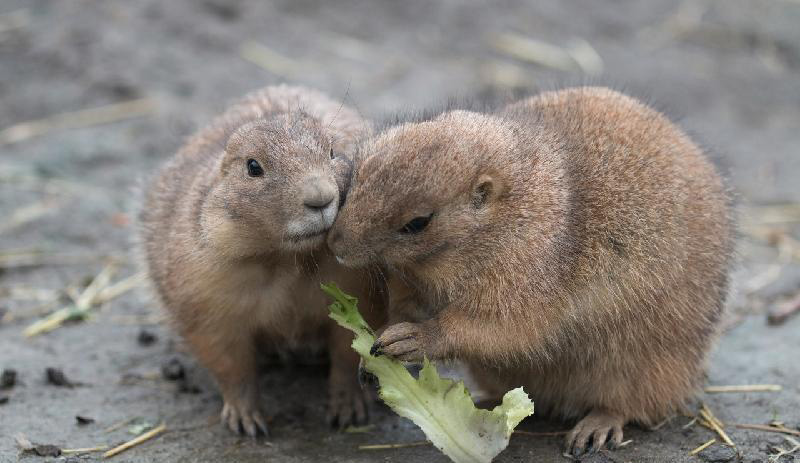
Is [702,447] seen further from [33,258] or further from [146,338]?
[33,258]

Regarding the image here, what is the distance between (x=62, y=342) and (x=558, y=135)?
3759 mm

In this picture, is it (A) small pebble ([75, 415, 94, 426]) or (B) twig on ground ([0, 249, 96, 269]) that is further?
(B) twig on ground ([0, 249, 96, 269])

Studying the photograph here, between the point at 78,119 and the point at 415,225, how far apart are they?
251 inches

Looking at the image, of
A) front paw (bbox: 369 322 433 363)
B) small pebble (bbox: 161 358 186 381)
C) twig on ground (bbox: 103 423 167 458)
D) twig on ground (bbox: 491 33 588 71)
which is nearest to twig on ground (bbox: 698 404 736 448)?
front paw (bbox: 369 322 433 363)

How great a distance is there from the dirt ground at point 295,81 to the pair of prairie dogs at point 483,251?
409 mm

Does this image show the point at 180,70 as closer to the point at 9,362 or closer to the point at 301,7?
the point at 301,7

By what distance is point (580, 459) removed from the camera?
5.13 meters

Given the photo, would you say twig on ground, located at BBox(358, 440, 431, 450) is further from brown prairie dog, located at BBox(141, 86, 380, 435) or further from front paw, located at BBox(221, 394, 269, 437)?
front paw, located at BBox(221, 394, 269, 437)

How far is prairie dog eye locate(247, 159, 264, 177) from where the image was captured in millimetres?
5016

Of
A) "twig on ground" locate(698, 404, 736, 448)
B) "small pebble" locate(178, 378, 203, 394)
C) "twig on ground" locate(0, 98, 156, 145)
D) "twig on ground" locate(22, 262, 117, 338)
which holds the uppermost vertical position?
"twig on ground" locate(0, 98, 156, 145)

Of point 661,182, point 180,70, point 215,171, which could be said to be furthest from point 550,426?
point 180,70

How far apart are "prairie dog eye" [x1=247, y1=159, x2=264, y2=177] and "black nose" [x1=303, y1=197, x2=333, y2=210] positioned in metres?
0.46

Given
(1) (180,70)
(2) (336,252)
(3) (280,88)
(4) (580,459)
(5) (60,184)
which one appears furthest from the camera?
(1) (180,70)

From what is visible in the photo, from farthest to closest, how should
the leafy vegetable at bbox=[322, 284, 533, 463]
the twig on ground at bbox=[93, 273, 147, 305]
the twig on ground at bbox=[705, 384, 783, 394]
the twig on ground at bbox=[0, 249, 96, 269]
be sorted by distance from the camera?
the twig on ground at bbox=[0, 249, 96, 269], the twig on ground at bbox=[93, 273, 147, 305], the twig on ground at bbox=[705, 384, 783, 394], the leafy vegetable at bbox=[322, 284, 533, 463]
